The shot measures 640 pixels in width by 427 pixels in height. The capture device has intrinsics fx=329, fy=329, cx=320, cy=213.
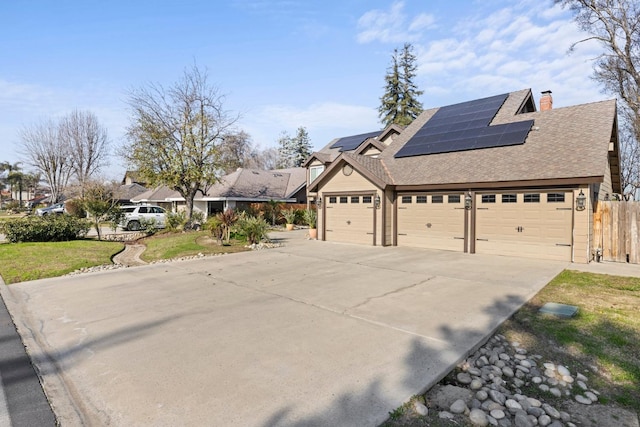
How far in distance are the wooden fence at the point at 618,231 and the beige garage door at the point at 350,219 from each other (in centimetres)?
771

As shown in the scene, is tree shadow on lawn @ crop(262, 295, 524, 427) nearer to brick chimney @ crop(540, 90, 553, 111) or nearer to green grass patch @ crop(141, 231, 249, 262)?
green grass patch @ crop(141, 231, 249, 262)

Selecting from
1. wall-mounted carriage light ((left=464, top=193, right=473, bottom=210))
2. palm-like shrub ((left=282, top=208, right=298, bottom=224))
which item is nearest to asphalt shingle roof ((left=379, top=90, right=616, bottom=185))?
wall-mounted carriage light ((left=464, top=193, right=473, bottom=210))

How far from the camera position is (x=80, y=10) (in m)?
10.2

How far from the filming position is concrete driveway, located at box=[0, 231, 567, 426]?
3.01m

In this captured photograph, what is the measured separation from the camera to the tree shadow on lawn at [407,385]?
108 inches

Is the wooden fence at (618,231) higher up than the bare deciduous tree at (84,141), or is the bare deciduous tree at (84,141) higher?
the bare deciduous tree at (84,141)

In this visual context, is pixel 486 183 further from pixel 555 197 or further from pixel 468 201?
pixel 555 197

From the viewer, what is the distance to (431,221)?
43.9 ft

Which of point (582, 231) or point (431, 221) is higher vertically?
point (431, 221)

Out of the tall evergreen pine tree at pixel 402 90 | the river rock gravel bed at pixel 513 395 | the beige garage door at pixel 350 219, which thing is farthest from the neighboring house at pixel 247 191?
the river rock gravel bed at pixel 513 395

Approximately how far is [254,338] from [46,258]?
9.47 metres

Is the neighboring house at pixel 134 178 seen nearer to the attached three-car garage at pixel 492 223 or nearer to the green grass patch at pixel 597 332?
the attached three-car garage at pixel 492 223

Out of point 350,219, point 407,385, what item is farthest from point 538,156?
point 407,385

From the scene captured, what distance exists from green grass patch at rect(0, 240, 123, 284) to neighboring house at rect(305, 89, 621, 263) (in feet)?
30.8
